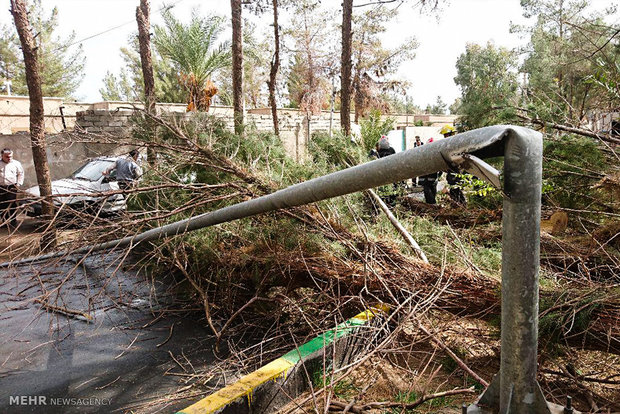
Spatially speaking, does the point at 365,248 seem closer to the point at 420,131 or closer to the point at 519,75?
the point at 420,131

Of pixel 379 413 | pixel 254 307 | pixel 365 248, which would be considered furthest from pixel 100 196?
pixel 379 413

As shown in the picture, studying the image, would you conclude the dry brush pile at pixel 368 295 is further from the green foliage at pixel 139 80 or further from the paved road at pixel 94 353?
the green foliage at pixel 139 80

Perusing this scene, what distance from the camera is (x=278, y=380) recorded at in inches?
112

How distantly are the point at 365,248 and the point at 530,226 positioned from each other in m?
2.50

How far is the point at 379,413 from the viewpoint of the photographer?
2660 millimetres

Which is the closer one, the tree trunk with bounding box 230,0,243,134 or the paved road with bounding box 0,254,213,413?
the paved road with bounding box 0,254,213,413

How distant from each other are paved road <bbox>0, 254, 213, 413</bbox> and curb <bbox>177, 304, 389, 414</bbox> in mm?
414

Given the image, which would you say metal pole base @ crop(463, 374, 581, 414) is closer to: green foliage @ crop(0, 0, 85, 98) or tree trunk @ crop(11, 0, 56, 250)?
tree trunk @ crop(11, 0, 56, 250)

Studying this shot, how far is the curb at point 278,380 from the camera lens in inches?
101

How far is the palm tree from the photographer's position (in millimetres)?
17203

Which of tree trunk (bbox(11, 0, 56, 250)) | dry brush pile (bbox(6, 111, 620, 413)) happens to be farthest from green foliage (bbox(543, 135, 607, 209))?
tree trunk (bbox(11, 0, 56, 250))

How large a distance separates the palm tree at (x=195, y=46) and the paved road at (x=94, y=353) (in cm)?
1350

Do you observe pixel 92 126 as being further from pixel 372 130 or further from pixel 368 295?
pixel 368 295

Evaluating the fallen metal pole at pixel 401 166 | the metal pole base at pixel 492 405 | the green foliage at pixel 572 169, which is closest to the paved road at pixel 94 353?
the fallen metal pole at pixel 401 166
